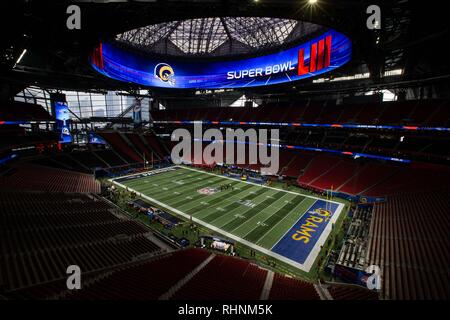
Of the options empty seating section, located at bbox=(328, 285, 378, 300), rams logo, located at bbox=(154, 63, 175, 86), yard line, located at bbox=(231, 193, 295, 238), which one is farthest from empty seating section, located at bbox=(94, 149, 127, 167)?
empty seating section, located at bbox=(328, 285, 378, 300)

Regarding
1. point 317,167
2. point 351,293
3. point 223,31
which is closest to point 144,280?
point 351,293

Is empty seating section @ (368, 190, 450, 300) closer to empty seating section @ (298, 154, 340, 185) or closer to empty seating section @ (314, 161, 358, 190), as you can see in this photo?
empty seating section @ (314, 161, 358, 190)

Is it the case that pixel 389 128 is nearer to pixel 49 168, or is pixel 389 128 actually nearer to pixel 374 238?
pixel 374 238

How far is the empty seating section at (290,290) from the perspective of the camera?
972 centimetres

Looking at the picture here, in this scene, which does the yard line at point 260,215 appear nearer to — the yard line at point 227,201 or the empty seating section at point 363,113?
the yard line at point 227,201

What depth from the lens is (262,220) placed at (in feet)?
73.1

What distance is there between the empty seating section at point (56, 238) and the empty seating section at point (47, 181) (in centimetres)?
303

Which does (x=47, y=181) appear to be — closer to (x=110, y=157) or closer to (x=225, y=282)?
(x=110, y=157)

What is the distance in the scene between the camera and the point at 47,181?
1035 inches

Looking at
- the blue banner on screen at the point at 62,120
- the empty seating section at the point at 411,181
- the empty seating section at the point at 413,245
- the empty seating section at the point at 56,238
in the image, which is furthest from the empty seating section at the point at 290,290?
the blue banner on screen at the point at 62,120

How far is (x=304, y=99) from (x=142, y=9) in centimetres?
3799

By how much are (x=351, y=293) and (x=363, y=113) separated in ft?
102
